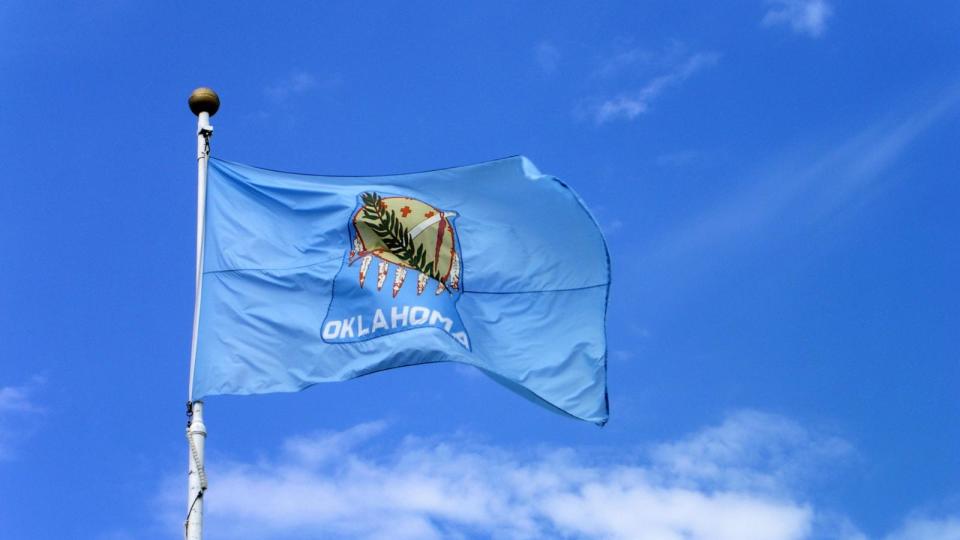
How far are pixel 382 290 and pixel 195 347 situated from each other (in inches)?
106

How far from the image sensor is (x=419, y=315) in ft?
55.0

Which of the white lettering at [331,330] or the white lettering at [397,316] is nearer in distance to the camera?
the white lettering at [331,330]

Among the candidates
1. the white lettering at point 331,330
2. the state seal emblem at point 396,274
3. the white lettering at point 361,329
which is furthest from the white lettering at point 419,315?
the white lettering at point 331,330

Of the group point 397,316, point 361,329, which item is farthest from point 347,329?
point 397,316

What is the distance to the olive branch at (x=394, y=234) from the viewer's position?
17469mm

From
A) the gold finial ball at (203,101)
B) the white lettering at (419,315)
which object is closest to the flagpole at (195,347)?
the gold finial ball at (203,101)

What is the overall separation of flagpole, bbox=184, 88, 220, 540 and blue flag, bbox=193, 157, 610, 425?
239 mm

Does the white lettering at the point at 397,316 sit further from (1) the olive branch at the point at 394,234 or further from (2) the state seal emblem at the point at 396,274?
(1) the olive branch at the point at 394,234

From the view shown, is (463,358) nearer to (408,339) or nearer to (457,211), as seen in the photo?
(408,339)

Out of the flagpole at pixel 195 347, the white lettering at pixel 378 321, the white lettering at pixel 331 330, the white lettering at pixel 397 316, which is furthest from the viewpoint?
the white lettering at pixel 397 316

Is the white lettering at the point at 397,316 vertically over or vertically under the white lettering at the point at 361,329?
over

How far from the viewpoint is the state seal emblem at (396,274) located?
54.0ft

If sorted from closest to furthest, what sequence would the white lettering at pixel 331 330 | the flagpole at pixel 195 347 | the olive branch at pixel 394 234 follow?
the flagpole at pixel 195 347 → the white lettering at pixel 331 330 → the olive branch at pixel 394 234

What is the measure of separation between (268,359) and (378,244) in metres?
2.50
